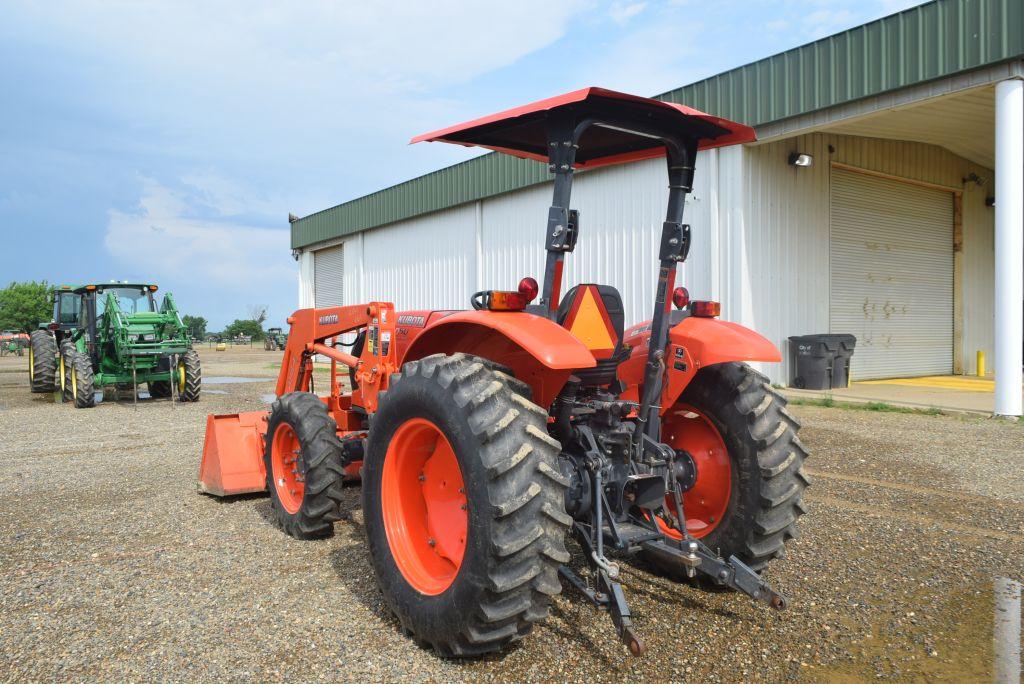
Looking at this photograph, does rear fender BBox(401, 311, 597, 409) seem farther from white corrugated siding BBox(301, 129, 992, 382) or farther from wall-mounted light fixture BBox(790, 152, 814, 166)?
wall-mounted light fixture BBox(790, 152, 814, 166)

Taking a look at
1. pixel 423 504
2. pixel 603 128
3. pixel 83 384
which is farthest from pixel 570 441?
pixel 83 384

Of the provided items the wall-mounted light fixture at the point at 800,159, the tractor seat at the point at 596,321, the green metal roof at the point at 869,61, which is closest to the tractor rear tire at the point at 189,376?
the green metal roof at the point at 869,61

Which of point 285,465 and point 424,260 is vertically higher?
point 424,260

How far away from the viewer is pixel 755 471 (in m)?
3.47

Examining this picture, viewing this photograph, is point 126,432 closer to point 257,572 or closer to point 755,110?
point 257,572

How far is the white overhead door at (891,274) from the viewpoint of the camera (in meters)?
13.9

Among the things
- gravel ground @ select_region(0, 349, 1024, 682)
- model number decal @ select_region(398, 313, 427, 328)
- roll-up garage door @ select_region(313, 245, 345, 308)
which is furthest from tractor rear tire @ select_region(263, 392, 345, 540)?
roll-up garage door @ select_region(313, 245, 345, 308)

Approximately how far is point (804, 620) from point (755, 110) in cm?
997

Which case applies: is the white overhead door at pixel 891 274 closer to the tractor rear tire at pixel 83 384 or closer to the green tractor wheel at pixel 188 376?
the green tractor wheel at pixel 188 376

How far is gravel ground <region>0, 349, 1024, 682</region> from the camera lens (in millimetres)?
2883

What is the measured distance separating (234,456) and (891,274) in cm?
1390

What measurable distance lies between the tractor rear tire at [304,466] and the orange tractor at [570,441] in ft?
3.54

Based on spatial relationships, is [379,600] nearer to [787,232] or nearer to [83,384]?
[83,384]

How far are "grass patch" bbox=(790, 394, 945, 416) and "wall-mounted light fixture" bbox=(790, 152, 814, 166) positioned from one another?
13.2ft
